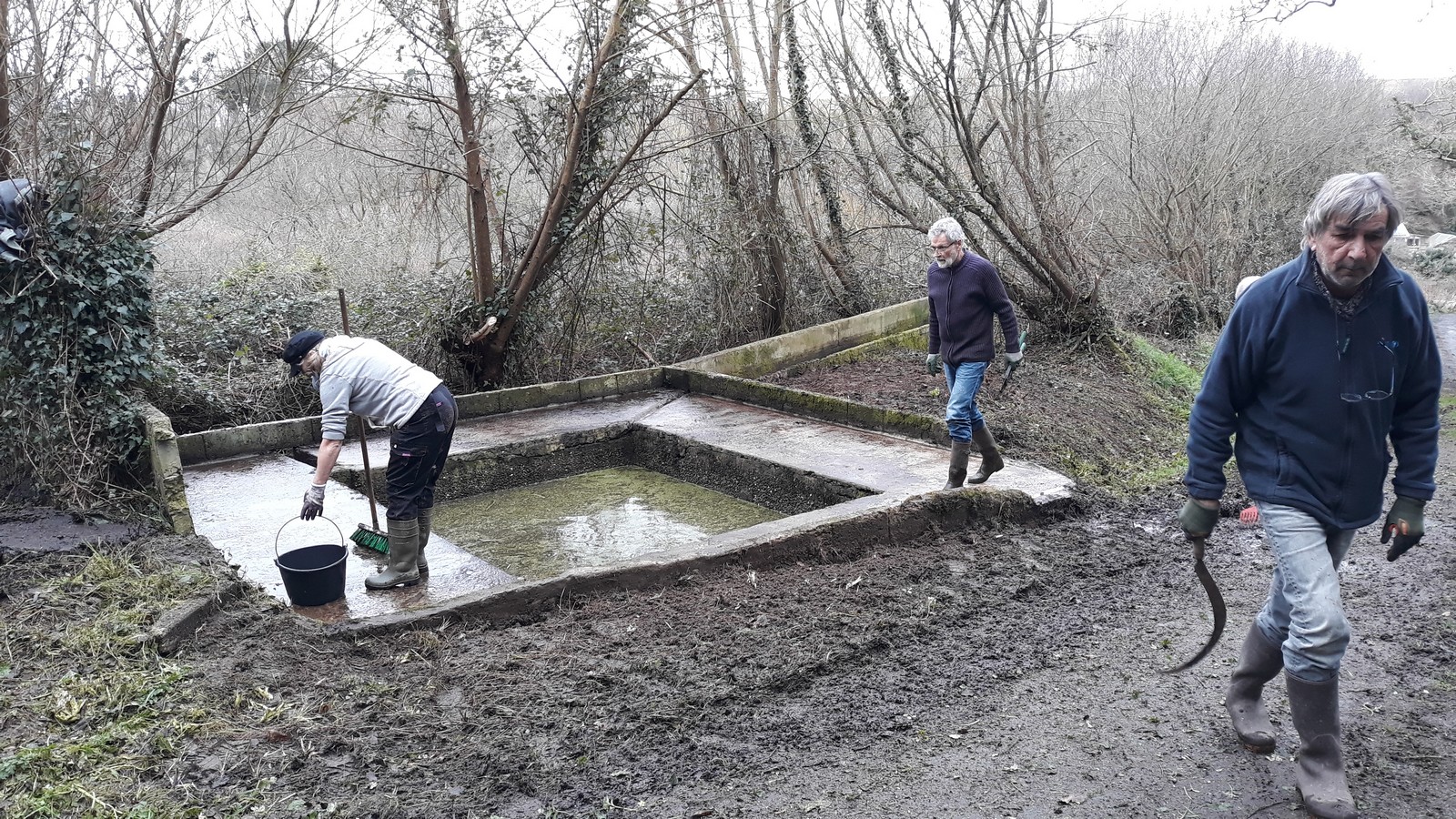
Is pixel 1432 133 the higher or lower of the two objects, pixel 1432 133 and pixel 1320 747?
the higher

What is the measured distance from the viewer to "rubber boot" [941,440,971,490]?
690 cm

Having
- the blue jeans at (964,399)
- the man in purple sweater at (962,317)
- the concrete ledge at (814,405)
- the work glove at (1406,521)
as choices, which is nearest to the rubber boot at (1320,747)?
the work glove at (1406,521)

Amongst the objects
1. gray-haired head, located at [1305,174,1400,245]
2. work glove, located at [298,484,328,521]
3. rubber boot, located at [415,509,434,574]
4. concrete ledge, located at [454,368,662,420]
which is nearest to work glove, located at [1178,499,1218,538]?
gray-haired head, located at [1305,174,1400,245]

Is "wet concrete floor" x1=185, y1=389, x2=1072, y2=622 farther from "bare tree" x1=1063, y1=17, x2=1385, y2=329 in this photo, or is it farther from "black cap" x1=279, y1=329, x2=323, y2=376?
"bare tree" x1=1063, y1=17, x2=1385, y2=329

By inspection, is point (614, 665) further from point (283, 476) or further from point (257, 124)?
point (257, 124)

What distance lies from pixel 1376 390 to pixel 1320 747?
1206 mm

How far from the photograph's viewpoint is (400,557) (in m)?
5.97

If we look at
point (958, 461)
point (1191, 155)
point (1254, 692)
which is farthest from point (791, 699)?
point (1191, 155)

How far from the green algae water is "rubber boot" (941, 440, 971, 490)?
1.67m

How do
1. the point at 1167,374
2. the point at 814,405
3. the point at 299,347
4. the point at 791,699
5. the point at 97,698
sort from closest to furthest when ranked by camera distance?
the point at 97,698
the point at 791,699
the point at 299,347
the point at 814,405
the point at 1167,374

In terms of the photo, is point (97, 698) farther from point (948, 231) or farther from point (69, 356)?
point (948, 231)

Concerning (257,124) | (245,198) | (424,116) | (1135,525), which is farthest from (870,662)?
(245,198)

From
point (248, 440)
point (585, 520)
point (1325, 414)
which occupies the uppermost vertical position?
point (1325, 414)

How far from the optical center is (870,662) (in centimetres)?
480
